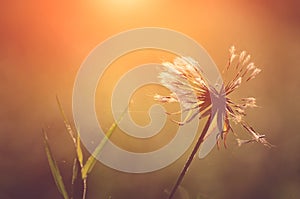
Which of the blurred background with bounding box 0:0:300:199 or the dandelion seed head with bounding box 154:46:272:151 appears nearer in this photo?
the dandelion seed head with bounding box 154:46:272:151

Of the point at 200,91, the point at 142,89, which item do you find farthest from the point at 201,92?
the point at 142,89

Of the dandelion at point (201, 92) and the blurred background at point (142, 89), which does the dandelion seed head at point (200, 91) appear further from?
the blurred background at point (142, 89)

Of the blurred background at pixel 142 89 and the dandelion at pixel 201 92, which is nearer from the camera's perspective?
the dandelion at pixel 201 92

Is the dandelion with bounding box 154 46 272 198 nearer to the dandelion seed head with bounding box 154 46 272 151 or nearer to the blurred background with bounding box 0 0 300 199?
the dandelion seed head with bounding box 154 46 272 151

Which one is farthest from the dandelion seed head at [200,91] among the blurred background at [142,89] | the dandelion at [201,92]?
the blurred background at [142,89]

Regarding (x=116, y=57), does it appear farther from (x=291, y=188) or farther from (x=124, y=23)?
(x=291, y=188)

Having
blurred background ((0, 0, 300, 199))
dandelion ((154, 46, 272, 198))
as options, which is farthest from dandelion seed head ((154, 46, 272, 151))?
blurred background ((0, 0, 300, 199))

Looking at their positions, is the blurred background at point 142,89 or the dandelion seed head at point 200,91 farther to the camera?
the blurred background at point 142,89

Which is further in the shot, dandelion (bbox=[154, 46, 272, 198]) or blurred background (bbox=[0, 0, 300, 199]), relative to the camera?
blurred background (bbox=[0, 0, 300, 199])

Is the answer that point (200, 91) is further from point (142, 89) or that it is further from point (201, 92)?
point (142, 89)
